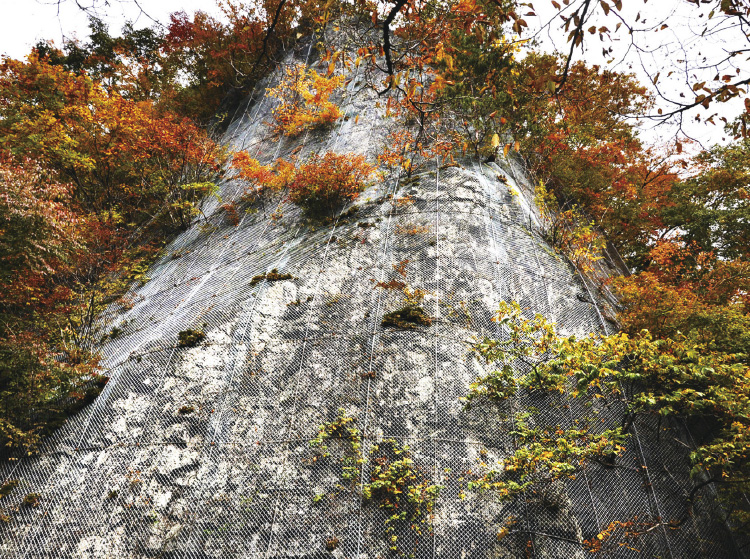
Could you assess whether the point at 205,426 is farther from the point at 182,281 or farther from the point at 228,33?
the point at 228,33

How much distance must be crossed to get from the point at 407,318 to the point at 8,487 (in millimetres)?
5667

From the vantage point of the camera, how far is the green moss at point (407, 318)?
5.38 meters

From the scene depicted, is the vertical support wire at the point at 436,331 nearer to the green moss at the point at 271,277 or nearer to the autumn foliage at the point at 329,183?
the autumn foliage at the point at 329,183

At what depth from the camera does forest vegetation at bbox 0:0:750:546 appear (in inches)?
139

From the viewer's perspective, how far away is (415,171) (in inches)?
341

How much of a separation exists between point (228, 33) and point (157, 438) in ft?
55.4

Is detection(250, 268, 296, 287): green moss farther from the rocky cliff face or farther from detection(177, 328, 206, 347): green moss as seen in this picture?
detection(177, 328, 206, 347): green moss

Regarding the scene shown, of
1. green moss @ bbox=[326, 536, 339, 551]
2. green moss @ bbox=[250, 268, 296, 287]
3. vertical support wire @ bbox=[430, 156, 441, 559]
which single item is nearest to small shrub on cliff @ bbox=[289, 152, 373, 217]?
vertical support wire @ bbox=[430, 156, 441, 559]

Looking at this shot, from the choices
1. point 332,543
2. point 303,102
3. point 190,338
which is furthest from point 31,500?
point 303,102

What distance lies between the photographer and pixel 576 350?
12.6 feet

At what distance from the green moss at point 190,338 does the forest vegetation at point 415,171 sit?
1373mm

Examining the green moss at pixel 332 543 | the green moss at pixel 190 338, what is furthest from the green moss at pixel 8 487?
the green moss at pixel 332 543

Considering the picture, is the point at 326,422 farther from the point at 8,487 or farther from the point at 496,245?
the point at 496,245

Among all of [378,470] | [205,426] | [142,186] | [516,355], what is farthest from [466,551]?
[142,186]
